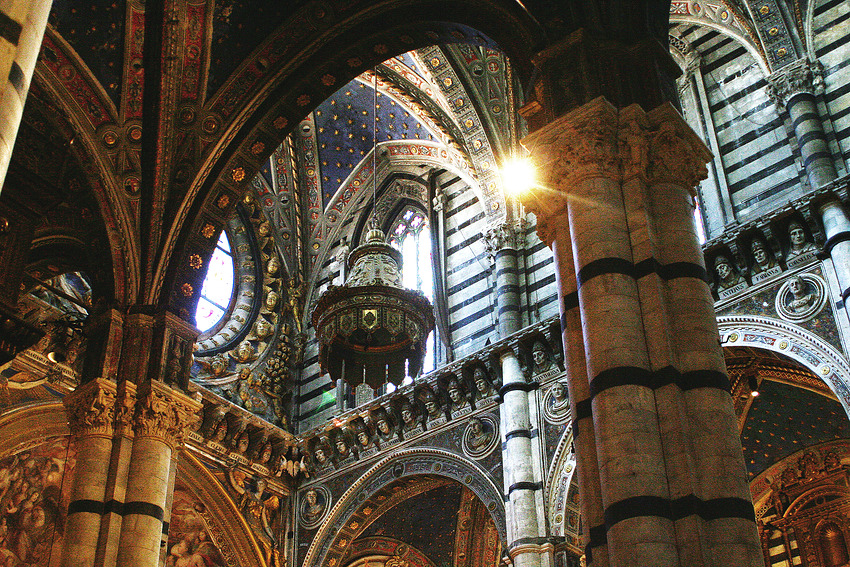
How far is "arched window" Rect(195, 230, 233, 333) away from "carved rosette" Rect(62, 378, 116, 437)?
6.18m

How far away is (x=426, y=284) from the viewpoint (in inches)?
690

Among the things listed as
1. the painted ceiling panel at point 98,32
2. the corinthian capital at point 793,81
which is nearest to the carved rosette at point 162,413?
the painted ceiling panel at point 98,32

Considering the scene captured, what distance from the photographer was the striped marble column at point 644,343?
603 centimetres

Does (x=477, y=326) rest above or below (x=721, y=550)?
above

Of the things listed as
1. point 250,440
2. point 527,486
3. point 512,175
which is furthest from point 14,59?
point 250,440

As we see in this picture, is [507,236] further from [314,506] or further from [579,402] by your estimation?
[579,402]

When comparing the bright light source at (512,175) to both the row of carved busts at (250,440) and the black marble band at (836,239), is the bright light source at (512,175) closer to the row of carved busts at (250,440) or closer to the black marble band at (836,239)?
the black marble band at (836,239)

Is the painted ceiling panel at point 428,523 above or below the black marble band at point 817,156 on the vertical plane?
below

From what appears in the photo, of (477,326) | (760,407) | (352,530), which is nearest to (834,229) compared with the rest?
(760,407)

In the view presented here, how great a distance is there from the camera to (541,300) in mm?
15117

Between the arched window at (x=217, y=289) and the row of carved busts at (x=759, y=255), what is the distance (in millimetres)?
8278

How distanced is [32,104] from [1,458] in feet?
16.4

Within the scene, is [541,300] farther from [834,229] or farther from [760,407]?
[834,229]

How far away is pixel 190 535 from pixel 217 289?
430cm
